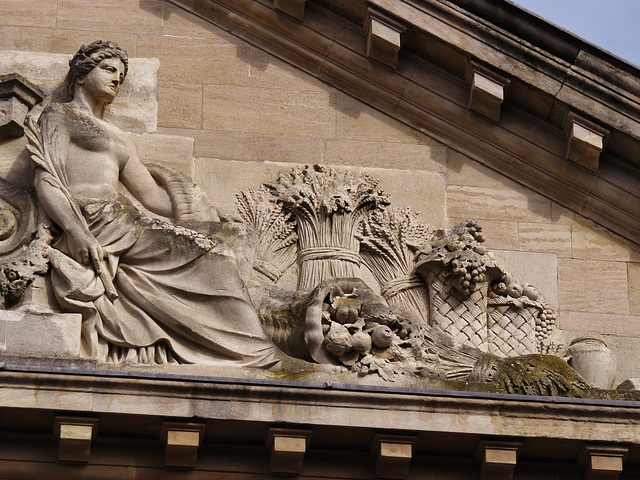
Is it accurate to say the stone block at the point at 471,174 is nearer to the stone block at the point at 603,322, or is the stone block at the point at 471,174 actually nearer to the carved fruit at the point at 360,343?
the stone block at the point at 603,322

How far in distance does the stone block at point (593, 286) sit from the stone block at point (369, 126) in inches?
60.5

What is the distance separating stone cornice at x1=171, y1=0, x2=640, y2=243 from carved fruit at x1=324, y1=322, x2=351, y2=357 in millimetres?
2395

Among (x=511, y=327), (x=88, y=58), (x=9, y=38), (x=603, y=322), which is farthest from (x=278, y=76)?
(x=603, y=322)

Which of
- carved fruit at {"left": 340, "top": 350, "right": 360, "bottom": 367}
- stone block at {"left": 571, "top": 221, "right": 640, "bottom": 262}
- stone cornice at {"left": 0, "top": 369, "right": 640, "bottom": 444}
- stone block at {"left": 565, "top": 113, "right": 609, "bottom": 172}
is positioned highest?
stone block at {"left": 565, "top": 113, "right": 609, "bottom": 172}

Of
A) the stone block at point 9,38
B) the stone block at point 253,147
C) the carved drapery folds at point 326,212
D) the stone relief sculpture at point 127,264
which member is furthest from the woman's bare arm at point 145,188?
the stone block at point 9,38

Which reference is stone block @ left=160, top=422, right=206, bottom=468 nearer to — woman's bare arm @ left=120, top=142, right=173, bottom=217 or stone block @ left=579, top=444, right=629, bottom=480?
woman's bare arm @ left=120, top=142, right=173, bottom=217

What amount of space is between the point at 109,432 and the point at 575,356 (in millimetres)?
3522

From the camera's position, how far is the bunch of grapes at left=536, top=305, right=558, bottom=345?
15.3 metres

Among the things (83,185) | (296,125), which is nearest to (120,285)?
(83,185)

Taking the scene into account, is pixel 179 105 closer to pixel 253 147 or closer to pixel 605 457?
pixel 253 147

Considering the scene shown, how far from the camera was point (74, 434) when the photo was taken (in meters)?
13.6

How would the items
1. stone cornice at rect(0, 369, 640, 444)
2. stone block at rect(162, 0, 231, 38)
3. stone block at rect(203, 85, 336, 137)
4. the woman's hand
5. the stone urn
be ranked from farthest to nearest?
1. stone block at rect(162, 0, 231, 38)
2. stone block at rect(203, 85, 336, 137)
3. the stone urn
4. the woman's hand
5. stone cornice at rect(0, 369, 640, 444)

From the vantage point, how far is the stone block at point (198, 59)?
16141 mm

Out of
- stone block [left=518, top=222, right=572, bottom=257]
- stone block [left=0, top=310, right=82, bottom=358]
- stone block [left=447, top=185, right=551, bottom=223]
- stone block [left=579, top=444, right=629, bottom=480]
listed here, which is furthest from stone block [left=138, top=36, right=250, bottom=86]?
stone block [left=579, top=444, right=629, bottom=480]
